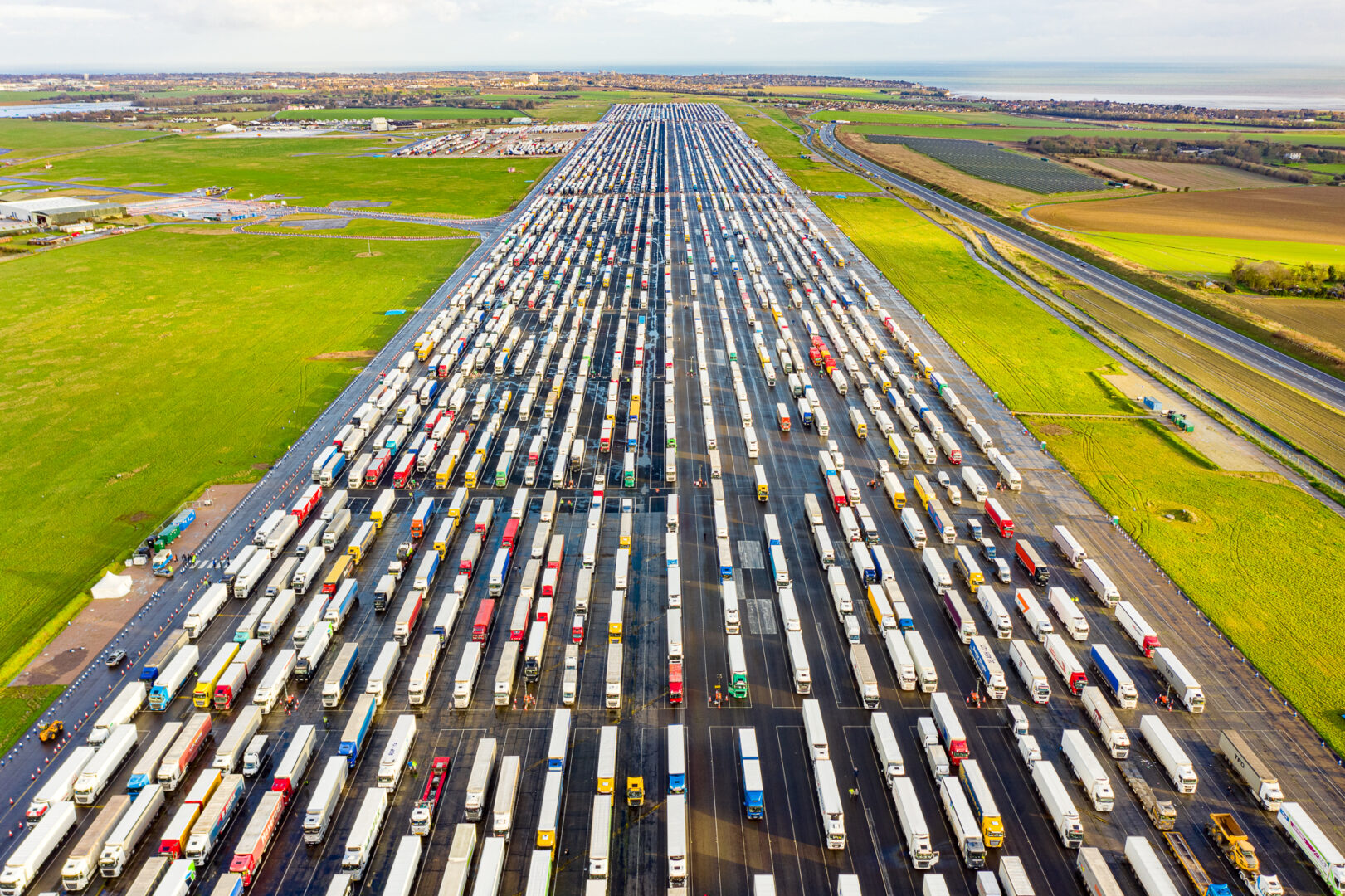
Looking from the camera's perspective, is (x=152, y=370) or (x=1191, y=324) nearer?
(x=152, y=370)

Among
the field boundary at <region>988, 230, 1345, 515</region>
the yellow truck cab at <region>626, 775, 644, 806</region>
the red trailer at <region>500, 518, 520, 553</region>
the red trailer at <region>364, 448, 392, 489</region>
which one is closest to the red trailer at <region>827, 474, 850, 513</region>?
the red trailer at <region>500, 518, 520, 553</region>

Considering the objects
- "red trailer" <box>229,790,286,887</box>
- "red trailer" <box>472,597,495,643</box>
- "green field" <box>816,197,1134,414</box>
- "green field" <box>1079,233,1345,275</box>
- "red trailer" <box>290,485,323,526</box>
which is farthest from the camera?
"green field" <box>1079,233,1345,275</box>

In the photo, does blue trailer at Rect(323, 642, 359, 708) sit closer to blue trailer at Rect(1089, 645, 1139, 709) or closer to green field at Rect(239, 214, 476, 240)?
blue trailer at Rect(1089, 645, 1139, 709)

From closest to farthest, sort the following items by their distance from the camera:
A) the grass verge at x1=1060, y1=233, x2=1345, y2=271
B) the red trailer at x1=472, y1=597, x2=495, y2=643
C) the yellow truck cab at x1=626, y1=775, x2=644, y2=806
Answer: the yellow truck cab at x1=626, y1=775, x2=644, y2=806 < the red trailer at x1=472, y1=597, x2=495, y2=643 < the grass verge at x1=1060, y1=233, x2=1345, y2=271

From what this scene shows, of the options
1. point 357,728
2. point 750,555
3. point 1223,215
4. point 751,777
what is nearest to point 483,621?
point 357,728

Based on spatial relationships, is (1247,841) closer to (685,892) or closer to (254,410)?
(685,892)

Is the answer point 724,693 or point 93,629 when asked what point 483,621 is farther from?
point 93,629

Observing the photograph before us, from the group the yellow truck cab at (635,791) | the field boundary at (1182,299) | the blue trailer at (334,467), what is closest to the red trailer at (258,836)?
the yellow truck cab at (635,791)

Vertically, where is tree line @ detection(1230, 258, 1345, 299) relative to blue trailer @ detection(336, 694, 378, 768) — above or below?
above
